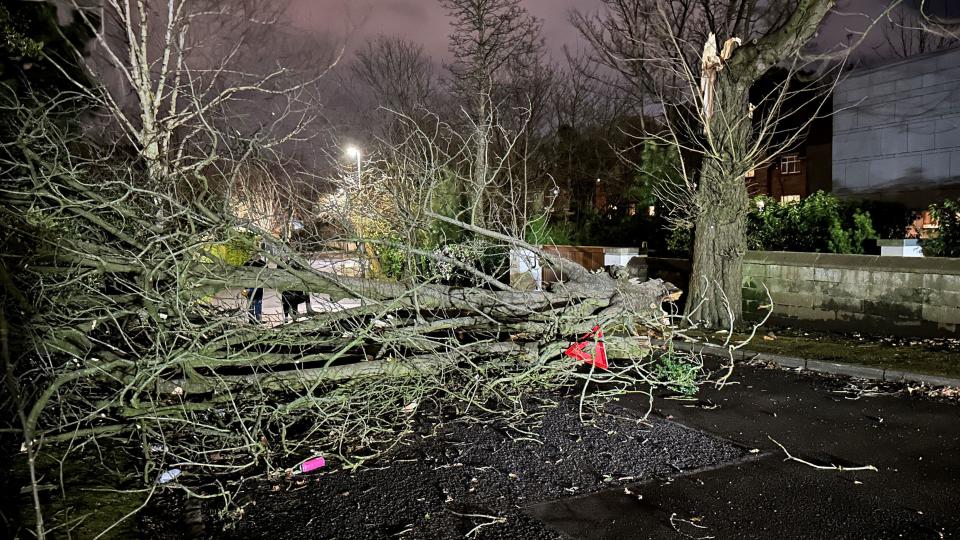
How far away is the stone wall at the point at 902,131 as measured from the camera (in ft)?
44.1

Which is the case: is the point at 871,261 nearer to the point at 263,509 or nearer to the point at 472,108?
the point at 263,509

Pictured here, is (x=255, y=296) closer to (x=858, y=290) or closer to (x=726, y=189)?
(x=726, y=189)

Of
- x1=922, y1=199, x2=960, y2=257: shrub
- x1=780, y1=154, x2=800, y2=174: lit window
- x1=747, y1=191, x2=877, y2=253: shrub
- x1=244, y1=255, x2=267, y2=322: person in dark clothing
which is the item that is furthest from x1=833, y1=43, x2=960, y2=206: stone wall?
x1=780, y1=154, x2=800, y2=174: lit window

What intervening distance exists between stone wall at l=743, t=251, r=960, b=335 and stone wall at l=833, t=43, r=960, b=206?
14.7 feet

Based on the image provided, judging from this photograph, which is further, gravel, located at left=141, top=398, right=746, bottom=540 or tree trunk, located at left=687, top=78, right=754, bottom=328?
tree trunk, located at left=687, top=78, right=754, bottom=328

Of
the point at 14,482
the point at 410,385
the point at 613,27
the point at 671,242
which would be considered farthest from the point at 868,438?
the point at 613,27

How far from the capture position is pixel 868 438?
4.89 meters

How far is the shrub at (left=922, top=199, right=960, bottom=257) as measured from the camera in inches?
355

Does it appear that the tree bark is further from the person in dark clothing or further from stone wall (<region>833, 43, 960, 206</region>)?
the person in dark clothing

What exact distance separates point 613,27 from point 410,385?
47.5 ft

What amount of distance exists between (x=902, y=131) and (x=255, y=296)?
1449 centimetres

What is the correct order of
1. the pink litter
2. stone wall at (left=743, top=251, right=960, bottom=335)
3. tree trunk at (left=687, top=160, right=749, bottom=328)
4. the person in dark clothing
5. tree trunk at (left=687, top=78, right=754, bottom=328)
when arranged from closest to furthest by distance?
the pink litter, the person in dark clothing, stone wall at (left=743, top=251, right=960, bottom=335), tree trunk at (left=687, top=78, right=754, bottom=328), tree trunk at (left=687, top=160, right=749, bottom=328)

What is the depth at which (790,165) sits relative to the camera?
95.4 ft

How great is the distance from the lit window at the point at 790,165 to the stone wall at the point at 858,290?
20.5m
